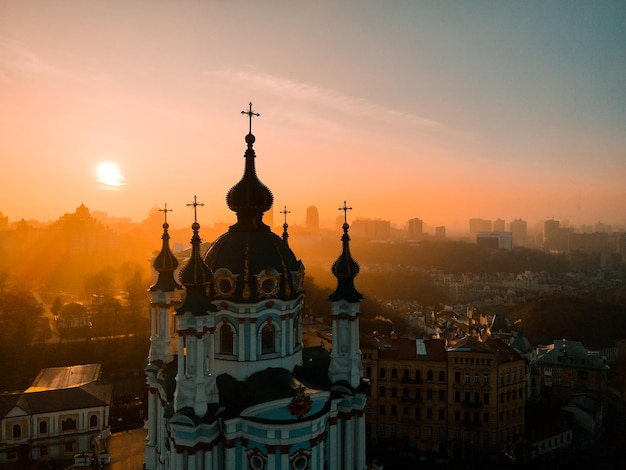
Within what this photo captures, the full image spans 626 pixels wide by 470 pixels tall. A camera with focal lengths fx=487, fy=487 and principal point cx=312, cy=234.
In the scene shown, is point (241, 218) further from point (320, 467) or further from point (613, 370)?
point (613, 370)

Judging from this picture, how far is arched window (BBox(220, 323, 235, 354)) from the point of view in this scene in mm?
14214

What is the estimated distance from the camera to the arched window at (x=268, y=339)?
1433 cm

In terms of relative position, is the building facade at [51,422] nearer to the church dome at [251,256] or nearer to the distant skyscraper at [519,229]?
the church dome at [251,256]

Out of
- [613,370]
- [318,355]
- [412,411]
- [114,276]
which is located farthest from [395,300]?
[318,355]

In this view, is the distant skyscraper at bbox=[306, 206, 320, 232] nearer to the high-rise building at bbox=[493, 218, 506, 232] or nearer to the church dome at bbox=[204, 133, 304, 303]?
the church dome at bbox=[204, 133, 304, 303]

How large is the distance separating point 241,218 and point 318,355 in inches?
227

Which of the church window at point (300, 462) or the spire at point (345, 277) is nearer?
the church window at point (300, 462)

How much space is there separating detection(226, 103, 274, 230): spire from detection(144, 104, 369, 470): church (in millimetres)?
33

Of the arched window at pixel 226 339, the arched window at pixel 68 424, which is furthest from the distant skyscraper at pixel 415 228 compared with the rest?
the arched window at pixel 226 339

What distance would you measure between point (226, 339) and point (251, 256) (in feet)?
8.34

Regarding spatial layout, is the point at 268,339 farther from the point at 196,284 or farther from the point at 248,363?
the point at 196,284

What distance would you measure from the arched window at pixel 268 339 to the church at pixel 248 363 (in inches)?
1.3

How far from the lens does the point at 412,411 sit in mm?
27031

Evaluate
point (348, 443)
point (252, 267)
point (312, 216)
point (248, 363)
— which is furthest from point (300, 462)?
point (312, 216)
